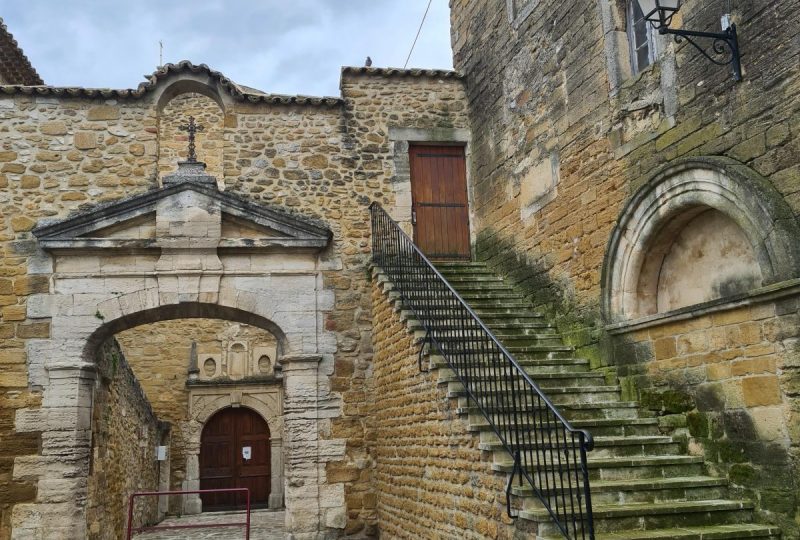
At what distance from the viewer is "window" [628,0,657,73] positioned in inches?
285

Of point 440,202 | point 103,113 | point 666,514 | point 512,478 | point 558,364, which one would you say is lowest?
point 666,514

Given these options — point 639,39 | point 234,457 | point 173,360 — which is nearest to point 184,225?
point 639,39

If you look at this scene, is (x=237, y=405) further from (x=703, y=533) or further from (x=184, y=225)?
(x=703, y=533)

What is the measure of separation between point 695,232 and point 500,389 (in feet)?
7.90

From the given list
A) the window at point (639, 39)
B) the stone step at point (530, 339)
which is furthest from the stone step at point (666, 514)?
the window at point (639, 39)

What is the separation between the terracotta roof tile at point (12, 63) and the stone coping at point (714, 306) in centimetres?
1018

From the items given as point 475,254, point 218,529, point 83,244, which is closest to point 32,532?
point 83,244

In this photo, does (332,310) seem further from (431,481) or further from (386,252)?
(431,481)

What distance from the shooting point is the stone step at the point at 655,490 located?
570 cm

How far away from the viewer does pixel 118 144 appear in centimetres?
983

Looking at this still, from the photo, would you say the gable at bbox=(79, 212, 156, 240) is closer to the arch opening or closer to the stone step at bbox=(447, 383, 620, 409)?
the stone step at bbox=(447, 383, 620, 409)

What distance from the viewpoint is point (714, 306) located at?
601cm

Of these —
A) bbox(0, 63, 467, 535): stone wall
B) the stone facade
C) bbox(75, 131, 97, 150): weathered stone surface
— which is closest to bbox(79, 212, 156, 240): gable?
bbox(0, 63, 467, 535): stone wall

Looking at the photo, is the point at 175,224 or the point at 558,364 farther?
the point at 175,224
